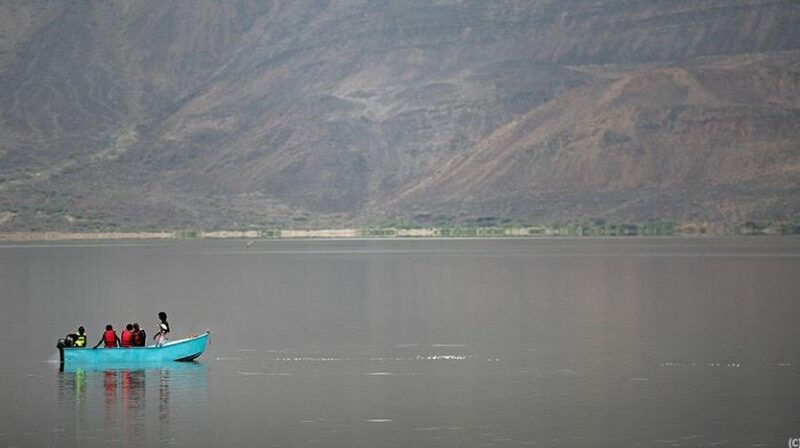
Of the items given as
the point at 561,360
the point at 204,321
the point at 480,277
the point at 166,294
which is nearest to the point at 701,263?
the point at 480,277

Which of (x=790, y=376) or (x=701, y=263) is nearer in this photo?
(x=790, y=376)

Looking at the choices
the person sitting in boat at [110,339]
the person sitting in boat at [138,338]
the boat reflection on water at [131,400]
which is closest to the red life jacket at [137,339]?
the person sitting in boat at [138,338]

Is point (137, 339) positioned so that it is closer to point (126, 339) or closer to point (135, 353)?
point (126, 339)

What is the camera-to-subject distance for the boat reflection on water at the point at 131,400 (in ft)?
142

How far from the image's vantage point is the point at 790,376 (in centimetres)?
5266

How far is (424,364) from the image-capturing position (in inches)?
2290

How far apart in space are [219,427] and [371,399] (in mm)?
6326

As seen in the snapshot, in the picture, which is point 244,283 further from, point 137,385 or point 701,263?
point 137,385

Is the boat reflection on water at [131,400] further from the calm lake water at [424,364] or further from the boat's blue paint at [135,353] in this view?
the boat's blue paint at [135,353]

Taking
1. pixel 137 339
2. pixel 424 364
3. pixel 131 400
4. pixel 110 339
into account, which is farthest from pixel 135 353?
pixel 424 364

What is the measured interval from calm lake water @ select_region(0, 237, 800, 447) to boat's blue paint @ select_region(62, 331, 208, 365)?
637mm

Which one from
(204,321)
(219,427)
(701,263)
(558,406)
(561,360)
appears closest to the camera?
(219,427)

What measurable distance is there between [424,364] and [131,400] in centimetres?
1283

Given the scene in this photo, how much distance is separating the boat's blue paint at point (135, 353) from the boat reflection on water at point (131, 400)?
258mm
